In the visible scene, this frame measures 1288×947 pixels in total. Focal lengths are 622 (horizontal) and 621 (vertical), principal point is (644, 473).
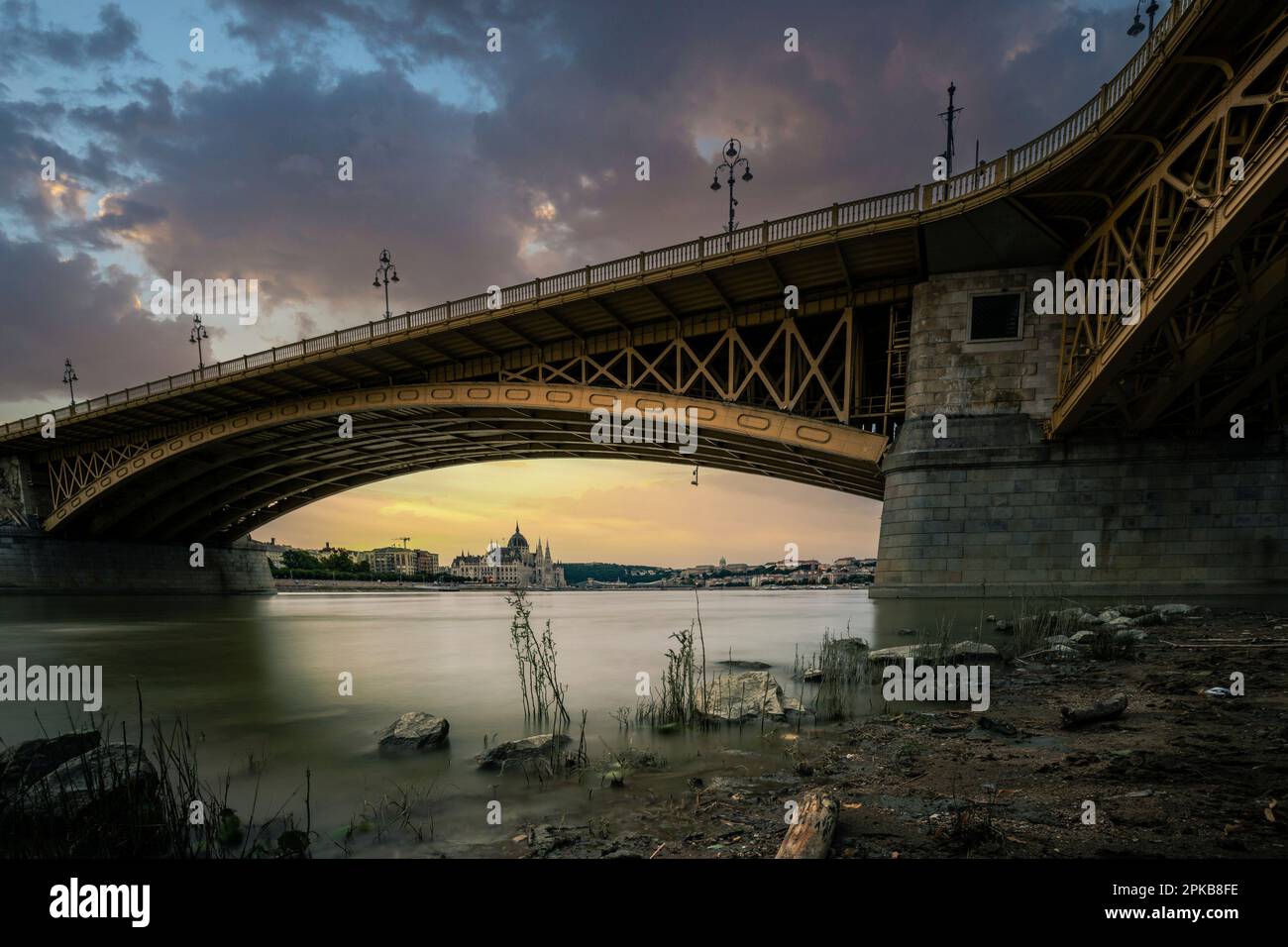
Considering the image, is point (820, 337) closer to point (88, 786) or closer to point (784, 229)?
point (784, 229)

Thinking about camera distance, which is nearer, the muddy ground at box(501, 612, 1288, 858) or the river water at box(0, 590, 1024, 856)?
the muddy ground at box(501, 612, 1288, 858)

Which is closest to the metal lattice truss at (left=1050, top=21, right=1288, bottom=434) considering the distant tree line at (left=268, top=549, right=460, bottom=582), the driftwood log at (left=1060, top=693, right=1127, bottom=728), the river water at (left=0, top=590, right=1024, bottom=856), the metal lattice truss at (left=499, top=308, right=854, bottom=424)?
the river water at (left=0, top=590, right=1024, bottom=856)

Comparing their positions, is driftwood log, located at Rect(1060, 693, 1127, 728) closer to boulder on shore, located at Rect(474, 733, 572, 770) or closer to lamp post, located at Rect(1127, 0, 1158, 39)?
boulder on shore, located at Rect(474, 733, 572, 770)

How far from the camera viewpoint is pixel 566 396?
1068 inches

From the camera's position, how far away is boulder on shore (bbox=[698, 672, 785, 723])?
5938 mm

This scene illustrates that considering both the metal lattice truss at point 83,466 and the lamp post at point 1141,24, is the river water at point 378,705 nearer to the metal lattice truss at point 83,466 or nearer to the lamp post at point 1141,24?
the lamp post at point 1141,24

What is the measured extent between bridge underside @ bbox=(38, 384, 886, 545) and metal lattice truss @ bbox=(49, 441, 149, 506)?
19.7 inches

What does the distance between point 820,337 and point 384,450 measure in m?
32.8

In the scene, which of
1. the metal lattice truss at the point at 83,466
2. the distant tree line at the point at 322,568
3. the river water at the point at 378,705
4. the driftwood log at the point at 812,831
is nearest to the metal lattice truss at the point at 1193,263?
the river water at the point at 378,705

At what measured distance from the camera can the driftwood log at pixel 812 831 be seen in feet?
8.84

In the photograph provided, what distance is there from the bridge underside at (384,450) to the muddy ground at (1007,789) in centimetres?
1704

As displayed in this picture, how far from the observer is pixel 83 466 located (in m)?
43.3
